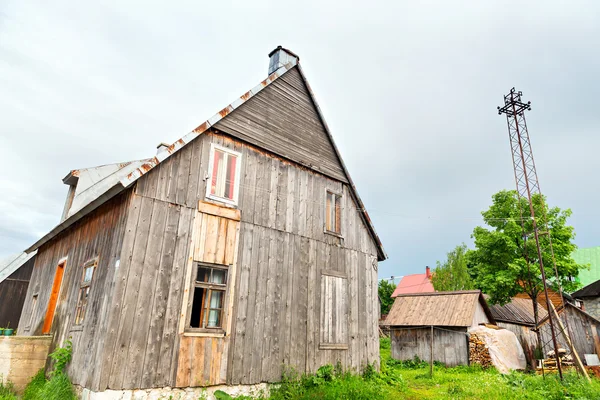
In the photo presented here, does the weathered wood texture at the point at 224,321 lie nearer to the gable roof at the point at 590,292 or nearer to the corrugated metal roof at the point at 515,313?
the corrugated metal roof at the point at 515,313

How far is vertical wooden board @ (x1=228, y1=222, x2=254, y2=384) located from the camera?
29.2 feet

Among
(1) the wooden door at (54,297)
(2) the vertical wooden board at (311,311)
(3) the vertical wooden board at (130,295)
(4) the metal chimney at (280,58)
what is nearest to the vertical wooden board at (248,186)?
(2) the vertical wooden board at (311,311)

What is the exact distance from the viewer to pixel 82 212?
9.91 meters

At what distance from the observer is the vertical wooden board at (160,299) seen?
767 cm

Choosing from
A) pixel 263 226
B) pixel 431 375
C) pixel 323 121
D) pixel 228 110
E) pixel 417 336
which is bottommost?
pixel 431 375

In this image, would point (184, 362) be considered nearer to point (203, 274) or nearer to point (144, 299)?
point (144, 299)

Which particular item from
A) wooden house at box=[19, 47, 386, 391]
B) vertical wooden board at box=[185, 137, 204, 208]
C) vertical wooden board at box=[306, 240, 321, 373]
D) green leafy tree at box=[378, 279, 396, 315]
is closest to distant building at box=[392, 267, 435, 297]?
green leafy tree at box=[378, 279, 396, 315]

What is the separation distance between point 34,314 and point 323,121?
1118 cm

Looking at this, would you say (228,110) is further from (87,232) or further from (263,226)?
(87,232)

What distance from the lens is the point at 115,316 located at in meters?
7.50

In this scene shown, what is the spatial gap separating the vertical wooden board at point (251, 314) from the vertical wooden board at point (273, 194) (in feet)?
1.70

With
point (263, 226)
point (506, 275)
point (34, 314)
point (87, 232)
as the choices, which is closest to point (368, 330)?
point (263, 226)

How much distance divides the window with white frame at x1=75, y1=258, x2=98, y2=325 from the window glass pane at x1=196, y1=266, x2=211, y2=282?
7.80 ft

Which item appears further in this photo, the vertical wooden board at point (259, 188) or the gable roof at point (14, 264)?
the gable roof at point (14, 264)
